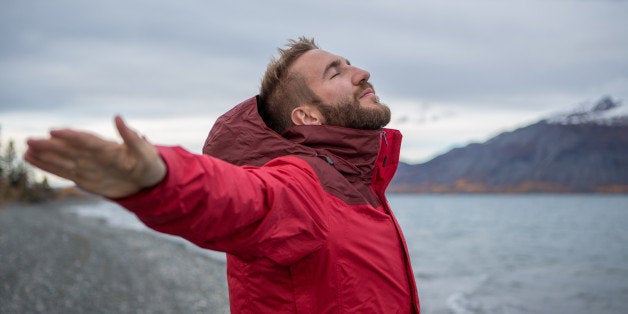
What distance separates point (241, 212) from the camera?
1514mm

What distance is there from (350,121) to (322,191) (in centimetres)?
70

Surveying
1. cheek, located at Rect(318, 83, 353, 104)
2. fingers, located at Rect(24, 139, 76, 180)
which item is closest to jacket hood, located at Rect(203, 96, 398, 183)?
cheek, located at Rect(318, 83, 353, 104)

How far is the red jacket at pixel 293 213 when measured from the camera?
4.71 feet

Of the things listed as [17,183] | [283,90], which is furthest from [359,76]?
[17,183]

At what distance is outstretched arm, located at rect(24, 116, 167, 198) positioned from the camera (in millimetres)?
1155

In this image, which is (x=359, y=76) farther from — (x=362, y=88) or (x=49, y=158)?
(x=49, y=158)

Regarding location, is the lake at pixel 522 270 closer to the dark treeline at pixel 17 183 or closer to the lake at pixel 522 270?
the lake at pixel 522 270

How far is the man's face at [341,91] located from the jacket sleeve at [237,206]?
0.65m

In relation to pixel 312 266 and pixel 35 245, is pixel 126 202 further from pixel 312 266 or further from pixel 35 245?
pixel 35 245

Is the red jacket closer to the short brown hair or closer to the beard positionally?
the beard

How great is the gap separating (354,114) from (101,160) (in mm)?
1472

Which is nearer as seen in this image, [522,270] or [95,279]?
[95,279]

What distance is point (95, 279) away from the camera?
13977mm

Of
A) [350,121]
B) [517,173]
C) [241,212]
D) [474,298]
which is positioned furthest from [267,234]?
[517,173]
